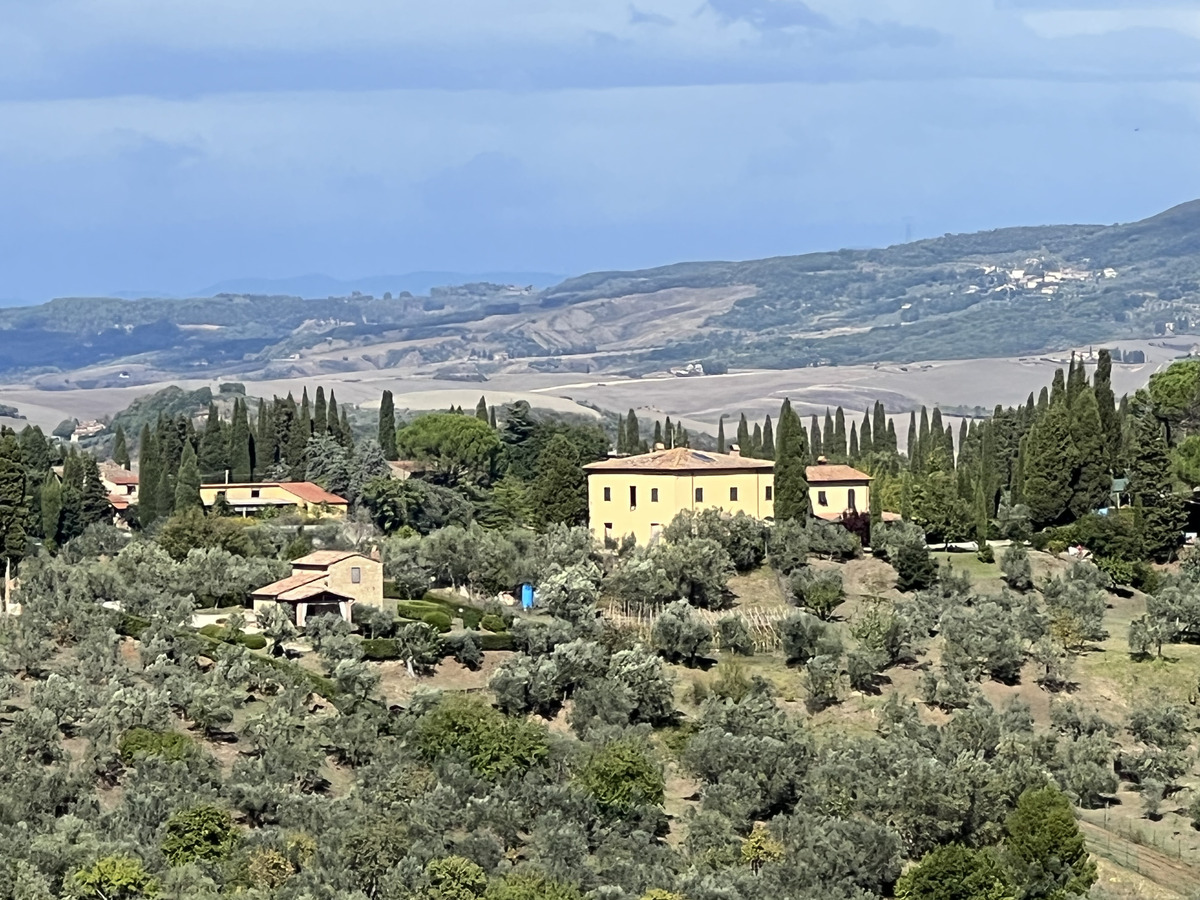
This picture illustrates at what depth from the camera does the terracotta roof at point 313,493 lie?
84.1 meters

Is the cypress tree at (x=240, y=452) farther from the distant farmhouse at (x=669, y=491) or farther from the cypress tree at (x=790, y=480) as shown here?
the cypress tree at (x=790, y=480)

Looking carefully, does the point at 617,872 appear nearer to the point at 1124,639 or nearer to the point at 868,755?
the point at 868,755

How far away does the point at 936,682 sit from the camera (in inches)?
2077

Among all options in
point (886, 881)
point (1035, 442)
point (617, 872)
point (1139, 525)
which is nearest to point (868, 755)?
point (886, 881)

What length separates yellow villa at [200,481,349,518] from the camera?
3300 inches

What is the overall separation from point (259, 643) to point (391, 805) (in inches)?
511

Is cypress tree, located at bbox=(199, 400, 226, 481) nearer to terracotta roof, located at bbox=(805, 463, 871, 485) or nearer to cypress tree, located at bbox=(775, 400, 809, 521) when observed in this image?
terracotta roof, located at bbox=(805, 463, 871, 485)

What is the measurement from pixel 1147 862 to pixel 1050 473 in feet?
103

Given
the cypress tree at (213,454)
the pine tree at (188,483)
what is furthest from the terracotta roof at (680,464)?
the cypress tree at (213,454)

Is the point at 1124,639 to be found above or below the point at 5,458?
below

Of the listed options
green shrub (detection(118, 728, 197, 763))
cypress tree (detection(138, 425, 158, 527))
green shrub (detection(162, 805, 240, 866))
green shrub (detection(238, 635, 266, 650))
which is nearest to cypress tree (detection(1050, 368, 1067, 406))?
cypress tree (detection(138, 425, 158, 527))

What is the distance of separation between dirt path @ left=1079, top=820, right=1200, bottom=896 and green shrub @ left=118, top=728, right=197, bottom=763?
1649cm

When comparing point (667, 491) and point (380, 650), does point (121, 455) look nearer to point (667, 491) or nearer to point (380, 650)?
point (667, 491)

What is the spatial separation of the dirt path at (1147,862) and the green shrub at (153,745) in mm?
16487
